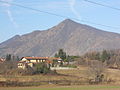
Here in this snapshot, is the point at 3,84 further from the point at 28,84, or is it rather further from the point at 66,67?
the point at 66,67

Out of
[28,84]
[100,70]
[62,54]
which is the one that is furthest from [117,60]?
[28,84]

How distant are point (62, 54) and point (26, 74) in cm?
7055

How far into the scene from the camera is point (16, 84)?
55906 millimetres

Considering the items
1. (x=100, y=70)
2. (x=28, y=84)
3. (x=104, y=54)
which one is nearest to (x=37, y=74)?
(x=100, y=70)

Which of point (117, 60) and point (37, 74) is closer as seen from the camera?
point (37, 74)

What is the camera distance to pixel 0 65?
331 feet

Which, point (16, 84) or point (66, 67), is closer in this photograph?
point (16, 84)

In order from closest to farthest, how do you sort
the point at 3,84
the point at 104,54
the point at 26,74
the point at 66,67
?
1. the point at 3,84
2. the point at 26,74
3. the point at 66,67
4. the point at 104,54

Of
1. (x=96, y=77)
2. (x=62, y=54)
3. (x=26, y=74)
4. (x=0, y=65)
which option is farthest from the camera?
(x=62, y=54)

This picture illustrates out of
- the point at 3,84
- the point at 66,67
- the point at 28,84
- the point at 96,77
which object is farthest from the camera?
the point at 66,67

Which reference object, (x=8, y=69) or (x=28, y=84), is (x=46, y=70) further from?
(x=28, y=84)

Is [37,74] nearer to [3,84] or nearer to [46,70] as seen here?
[46,70]

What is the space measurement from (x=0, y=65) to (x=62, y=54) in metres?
66.8

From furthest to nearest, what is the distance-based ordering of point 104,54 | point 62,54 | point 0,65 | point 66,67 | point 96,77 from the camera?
point 62,54 → point 104,54 → point 66,67 → point 0,65 → point 96,77
